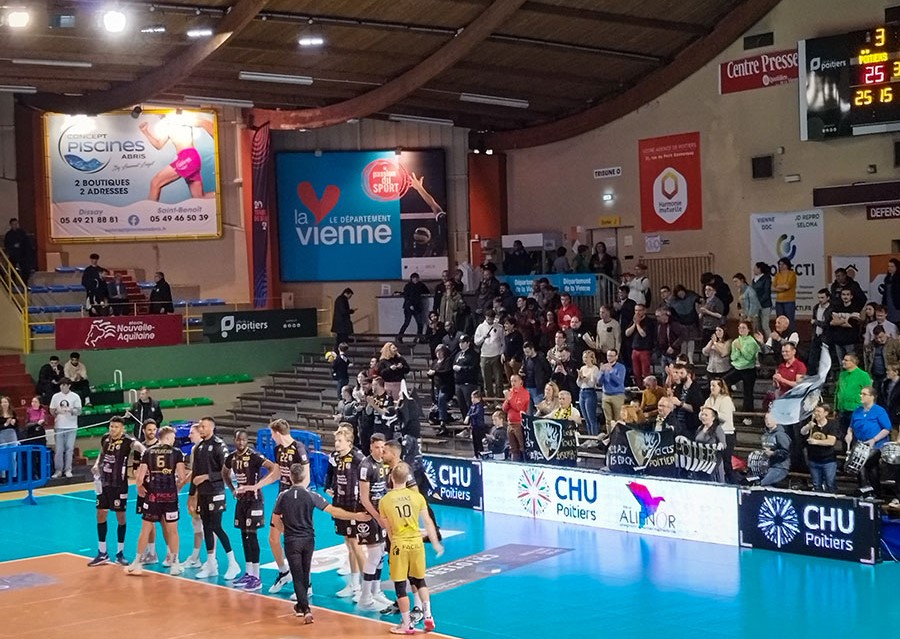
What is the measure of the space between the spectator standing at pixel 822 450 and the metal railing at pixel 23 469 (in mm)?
13544

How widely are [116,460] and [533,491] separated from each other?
6.27 metres

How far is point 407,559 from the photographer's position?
39.0ft

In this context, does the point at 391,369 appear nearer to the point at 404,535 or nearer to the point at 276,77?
the point at 276,77

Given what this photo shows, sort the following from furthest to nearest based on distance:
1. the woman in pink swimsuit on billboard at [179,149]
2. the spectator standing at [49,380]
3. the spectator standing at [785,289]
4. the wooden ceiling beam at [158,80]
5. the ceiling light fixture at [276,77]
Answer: the woman in pink swimsuit on billboard at [179,149], the spectator standing at [49,380], the ceiling light fixture at [276,77], the spectator standing at [785,289], the wooden ceiling beam at [158,80]

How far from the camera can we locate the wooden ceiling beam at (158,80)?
68.5 ft

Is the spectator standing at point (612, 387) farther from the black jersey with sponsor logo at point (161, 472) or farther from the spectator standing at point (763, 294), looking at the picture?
the black jersey with sponsor logo at point (161, 472)

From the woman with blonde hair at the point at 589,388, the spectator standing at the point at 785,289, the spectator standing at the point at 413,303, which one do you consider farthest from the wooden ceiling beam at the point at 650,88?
the woman with blonde hair at the point at 589,388

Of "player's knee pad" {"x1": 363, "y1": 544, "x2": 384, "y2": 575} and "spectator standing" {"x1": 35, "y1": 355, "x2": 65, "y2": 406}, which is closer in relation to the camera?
"player's knee pad" {"x1": 363, "y1": 544, "x2": 384, "y2": 575}

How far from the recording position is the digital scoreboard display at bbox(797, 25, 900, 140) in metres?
20.2

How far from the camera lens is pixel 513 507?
1856 centimetres

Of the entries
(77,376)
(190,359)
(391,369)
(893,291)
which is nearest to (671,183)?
(893,291)

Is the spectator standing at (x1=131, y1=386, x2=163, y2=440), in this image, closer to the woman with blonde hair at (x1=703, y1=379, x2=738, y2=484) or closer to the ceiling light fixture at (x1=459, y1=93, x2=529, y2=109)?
the ceiling light fixture at (x1=459, y1=93, x2=529, y2=109)

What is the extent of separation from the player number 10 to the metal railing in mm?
16032

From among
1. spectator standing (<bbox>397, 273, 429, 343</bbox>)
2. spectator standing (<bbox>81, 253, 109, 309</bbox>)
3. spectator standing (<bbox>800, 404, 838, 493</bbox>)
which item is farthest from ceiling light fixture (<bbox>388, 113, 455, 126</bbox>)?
spectator standing (<bbox>800, 404, 838, 493</bbox>)
